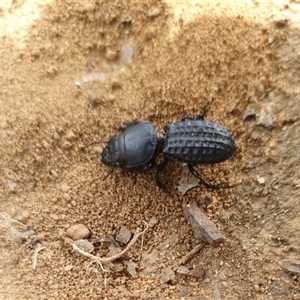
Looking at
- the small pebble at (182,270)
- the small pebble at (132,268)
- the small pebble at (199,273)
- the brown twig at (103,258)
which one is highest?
the brown twig at (103,258)

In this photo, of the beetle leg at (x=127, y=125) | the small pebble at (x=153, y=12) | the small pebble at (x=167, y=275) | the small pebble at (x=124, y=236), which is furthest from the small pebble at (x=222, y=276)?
the small pebble at (x=153, y=12)

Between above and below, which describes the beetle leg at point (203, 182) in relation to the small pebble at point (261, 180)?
above

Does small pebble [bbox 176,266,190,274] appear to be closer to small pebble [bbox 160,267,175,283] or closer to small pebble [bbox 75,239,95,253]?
small pebble [bbox 160,267,175,283]

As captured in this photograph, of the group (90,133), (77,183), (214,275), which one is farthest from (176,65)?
(214,275)

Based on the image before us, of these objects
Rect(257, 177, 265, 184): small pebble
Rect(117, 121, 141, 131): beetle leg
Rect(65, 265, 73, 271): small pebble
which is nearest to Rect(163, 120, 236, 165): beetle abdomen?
Rect(257, 177, 265, 184): small pebble

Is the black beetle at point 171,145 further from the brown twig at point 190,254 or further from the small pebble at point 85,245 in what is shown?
the small pebble at point 85,245

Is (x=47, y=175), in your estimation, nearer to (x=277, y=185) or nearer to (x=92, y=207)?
(x=92, y=207)

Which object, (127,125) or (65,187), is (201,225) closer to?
(127,125)
